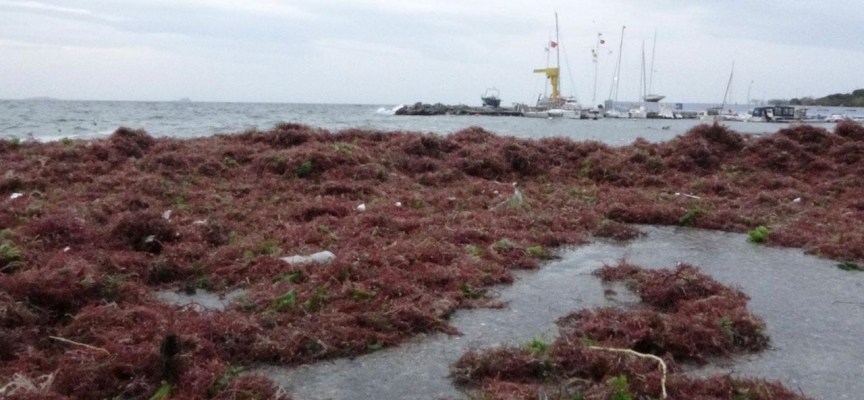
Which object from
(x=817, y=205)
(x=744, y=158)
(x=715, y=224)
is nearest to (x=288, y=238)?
(x=715, y=224)

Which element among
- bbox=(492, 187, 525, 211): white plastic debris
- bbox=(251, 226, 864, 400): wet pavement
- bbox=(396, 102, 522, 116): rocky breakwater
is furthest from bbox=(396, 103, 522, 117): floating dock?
bbox=(251, 226, 864, 400): wet pavement

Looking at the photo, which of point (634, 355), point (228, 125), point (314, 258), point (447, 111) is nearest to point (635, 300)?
point (634, 355)

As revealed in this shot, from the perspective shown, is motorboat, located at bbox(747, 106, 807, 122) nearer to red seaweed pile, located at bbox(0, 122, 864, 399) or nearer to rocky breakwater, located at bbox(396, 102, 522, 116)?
rocky breakwater, located at bbox(396, 102, 522, 116)

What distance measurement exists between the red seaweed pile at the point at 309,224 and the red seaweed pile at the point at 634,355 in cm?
104

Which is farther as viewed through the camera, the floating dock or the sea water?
the floating dock

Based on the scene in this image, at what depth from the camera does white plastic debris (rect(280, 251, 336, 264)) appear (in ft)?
22.0

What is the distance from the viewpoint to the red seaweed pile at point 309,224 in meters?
4.73

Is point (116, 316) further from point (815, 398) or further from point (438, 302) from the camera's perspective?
point (815, 398)

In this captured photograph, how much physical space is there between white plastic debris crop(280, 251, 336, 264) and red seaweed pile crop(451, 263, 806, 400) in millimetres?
2485

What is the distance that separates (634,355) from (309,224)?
5069 mm

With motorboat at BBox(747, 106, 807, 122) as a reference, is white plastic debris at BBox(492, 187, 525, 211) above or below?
below

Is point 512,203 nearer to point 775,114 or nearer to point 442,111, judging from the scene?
point 775,114

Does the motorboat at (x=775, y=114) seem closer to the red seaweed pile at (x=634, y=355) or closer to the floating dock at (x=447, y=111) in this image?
the floating dock at (x=447, y=111)

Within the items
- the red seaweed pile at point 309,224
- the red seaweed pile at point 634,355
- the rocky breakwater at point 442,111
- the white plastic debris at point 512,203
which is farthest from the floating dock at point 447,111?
the red seaweed pile at point 634,355
